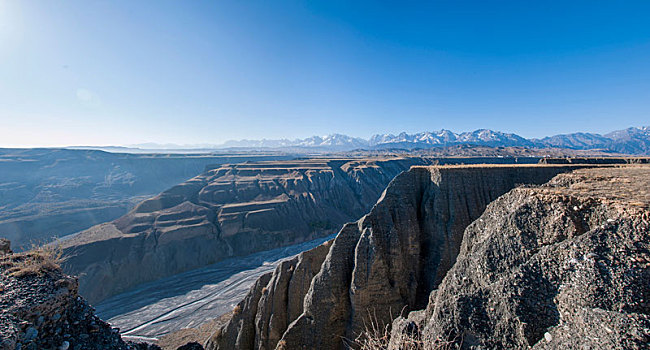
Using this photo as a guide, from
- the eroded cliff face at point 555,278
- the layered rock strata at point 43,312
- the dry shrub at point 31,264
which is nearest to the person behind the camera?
the eroded cliff face at point 555,278

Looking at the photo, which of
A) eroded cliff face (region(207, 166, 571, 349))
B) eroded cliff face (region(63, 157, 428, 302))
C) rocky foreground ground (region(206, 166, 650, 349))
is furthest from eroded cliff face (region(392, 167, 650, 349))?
eroded cliff face (region(63, 157, 428, 302))

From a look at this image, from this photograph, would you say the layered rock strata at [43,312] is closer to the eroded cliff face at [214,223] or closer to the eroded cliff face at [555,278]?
the eroded cliff face at [555,278]

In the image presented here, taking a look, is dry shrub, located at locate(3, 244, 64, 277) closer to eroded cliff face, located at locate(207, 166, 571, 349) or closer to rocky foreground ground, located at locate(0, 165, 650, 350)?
rocky foreground ground, located at locate(0, 165, 650, 350)

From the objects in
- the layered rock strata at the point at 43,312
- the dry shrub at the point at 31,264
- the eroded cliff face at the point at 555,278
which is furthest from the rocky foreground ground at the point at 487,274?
the dry shrub at the point at 31,264

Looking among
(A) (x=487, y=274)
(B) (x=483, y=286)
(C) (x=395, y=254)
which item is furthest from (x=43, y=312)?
(C) (x=395, y=254)

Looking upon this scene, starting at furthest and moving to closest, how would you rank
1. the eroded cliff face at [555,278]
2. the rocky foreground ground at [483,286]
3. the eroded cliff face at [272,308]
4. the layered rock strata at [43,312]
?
the eroded cliff face at [272,308] → the layered rock strata at [43,312] → the rocky foreground ground at [483,286] → the eroded cliff face at [555,278]

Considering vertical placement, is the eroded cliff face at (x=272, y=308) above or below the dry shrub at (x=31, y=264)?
below

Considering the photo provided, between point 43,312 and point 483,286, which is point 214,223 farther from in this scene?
point 483,286
